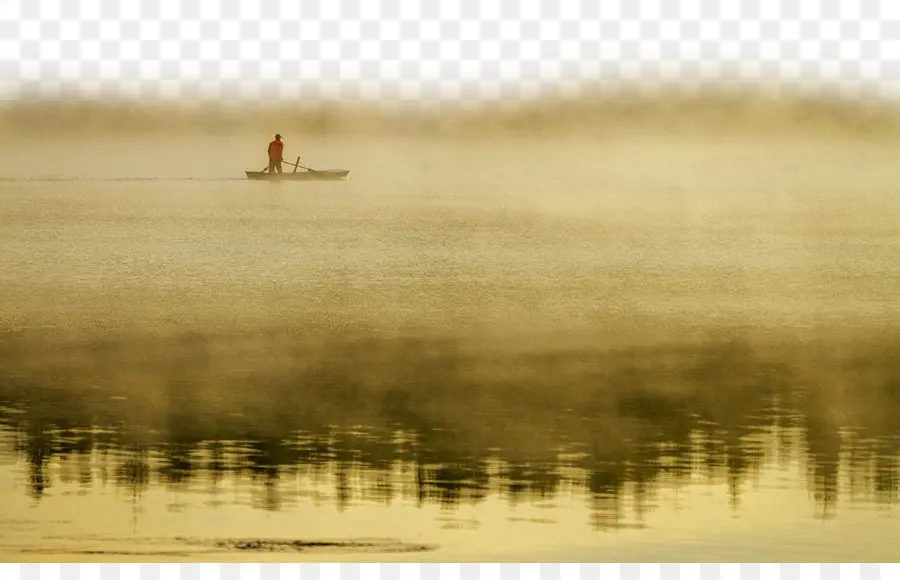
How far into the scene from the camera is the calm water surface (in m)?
4.50

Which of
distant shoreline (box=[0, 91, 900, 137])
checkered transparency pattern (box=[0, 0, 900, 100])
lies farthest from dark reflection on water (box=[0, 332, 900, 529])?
checkered transparency pattern (box=[0, 0, 900, 100])

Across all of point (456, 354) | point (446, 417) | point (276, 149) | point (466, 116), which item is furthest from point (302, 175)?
point (446, 417)

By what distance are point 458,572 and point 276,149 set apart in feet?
4.67

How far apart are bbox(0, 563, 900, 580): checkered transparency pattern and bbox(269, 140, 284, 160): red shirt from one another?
126cm

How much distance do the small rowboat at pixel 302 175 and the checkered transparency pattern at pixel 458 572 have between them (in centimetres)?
119

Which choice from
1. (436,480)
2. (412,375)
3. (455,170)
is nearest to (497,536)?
(436,480)

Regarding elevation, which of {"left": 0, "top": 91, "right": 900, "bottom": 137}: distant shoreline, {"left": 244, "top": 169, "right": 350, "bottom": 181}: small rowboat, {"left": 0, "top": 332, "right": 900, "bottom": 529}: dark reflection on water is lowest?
{"left": 0, "top": 332, "right": 900, "bottom": 529}: dark reflection on water

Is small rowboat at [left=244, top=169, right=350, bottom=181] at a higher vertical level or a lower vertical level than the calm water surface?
higher

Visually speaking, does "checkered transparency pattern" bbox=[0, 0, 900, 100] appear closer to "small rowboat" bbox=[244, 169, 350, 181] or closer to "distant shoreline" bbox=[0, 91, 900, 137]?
"distant shoreline" bbox=[0, 91, 900, 137]

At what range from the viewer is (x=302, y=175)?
183 inches

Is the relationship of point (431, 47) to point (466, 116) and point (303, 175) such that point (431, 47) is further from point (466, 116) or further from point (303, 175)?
point (303, 175)

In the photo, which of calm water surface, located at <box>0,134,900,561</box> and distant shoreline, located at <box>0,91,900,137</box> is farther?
distant shoreline, located at <box>0,91,900,137</box>

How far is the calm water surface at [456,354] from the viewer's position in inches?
177

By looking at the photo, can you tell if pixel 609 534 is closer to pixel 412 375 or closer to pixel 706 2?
pixel 412 375
